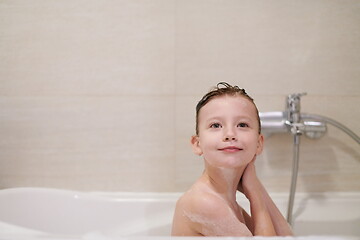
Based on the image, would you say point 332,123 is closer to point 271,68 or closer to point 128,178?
point 271,68

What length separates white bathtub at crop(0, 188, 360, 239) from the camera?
3.40 ft

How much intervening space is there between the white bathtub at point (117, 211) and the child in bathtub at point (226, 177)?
30 centimetres

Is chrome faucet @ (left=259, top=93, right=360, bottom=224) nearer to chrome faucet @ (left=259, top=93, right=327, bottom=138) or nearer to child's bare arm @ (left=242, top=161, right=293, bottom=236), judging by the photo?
chrome faucet @ (left=259, top=93, right=327, bottom=138)

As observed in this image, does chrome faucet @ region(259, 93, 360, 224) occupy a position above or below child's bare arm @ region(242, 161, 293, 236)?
above

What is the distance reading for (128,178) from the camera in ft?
3.72

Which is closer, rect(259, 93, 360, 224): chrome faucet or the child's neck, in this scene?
the child's neck

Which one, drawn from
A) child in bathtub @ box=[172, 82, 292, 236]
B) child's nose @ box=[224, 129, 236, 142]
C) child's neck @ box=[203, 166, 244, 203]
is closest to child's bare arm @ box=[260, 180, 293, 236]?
child in bathtub @ box=[172, 82, 292, 236]

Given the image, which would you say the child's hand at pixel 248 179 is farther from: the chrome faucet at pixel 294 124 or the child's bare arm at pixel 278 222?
the chrome faucet at pixel 294 124

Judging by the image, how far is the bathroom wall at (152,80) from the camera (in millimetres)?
1090

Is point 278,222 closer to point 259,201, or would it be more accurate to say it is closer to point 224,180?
point 259,201

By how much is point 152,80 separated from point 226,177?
49 centimetres

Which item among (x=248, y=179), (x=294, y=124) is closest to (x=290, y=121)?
(x=294, y=124)

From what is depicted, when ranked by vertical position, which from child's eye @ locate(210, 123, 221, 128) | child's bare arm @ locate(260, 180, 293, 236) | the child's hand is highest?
child's eye @ locate(210, 123, 221, 128)

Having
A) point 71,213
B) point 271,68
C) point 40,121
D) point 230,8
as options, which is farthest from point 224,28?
point 71,213
